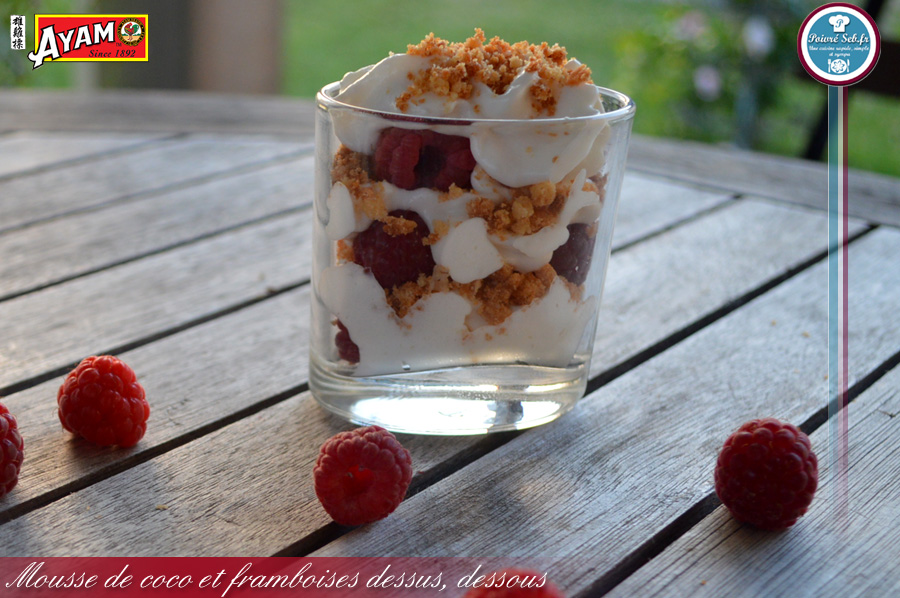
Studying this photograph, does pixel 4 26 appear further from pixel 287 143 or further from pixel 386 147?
pixel 386 147

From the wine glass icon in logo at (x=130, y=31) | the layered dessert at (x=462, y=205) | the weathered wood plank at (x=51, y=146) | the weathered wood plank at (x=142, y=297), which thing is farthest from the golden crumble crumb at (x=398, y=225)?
the weathered wood plank at (x=51, y=146)

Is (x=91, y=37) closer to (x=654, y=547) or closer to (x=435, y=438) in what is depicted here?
(x=435, y=438)

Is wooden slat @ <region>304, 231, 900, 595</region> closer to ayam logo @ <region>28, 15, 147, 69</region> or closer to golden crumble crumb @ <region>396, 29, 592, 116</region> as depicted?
golden crumble crumb @ <region>396, 29, 592, 116</region>

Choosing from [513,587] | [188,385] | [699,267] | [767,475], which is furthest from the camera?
[699,267]

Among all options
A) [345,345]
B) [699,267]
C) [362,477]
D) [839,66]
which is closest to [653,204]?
[699,267]

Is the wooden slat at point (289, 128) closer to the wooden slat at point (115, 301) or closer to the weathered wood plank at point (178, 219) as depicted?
the weathered wood plank at point (178, 219)

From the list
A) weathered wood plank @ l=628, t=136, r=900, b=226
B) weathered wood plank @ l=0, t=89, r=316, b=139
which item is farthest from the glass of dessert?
weathered wood plank @ l=0, t=89, r=316, b=139
